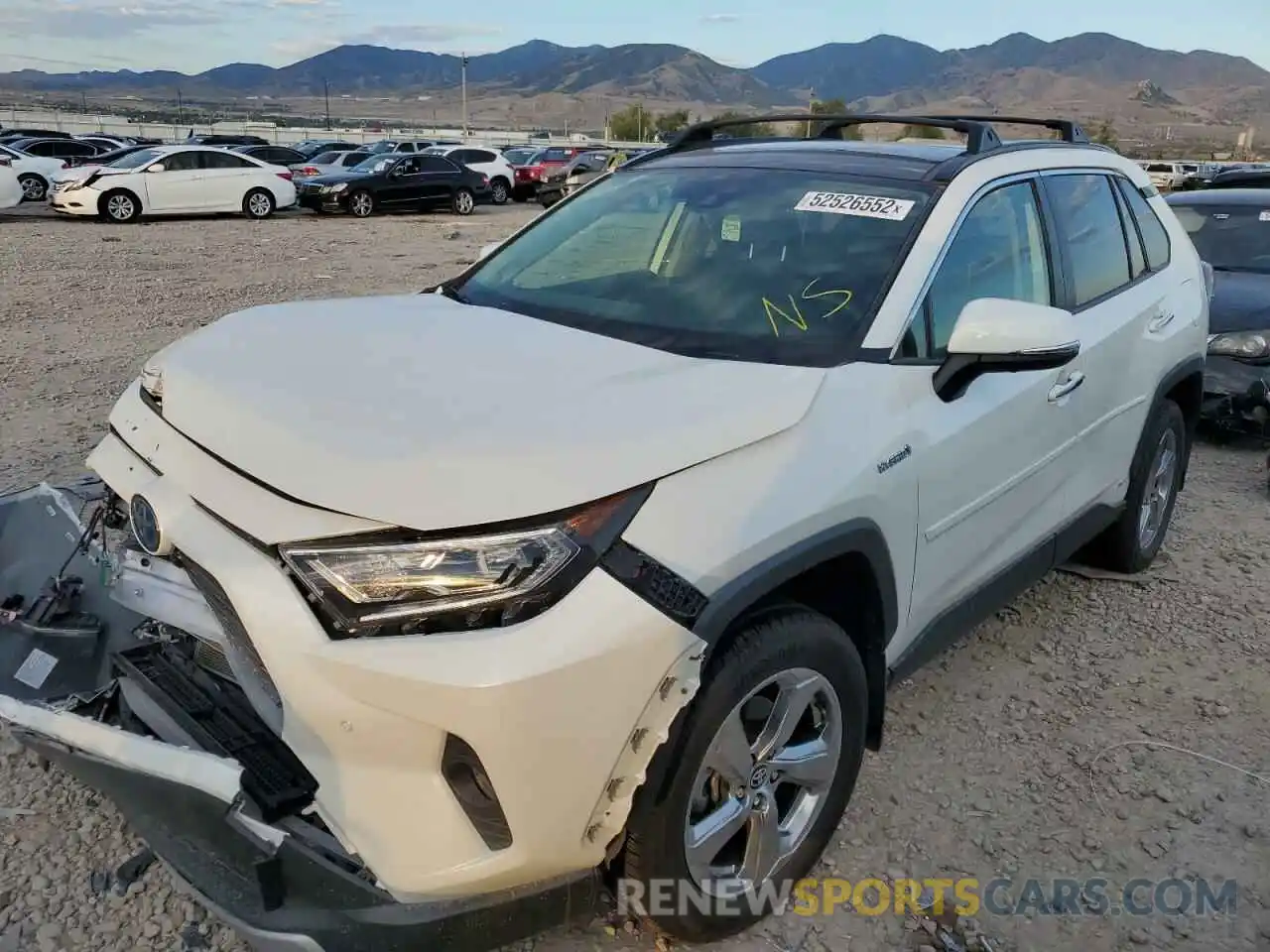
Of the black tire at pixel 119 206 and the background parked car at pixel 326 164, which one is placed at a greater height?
the background parked car at pixel 326 164

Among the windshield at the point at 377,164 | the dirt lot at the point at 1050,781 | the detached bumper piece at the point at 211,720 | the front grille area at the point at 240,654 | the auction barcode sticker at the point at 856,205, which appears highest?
the auction barcode sticker at the point at 856,205

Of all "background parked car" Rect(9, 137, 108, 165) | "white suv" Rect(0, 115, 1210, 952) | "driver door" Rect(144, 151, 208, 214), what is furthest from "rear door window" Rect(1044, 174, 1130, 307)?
"background parked car" Rect(9, 137, 108, 165)

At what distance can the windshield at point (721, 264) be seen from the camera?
2855 mm

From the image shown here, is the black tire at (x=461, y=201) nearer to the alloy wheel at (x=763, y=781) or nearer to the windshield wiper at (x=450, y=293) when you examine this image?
the windshield wiper at (x=450, y=293)

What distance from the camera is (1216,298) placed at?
7.16m

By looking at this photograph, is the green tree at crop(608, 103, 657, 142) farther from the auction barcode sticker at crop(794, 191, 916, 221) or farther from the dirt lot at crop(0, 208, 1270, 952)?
the auction barcode sticker at crop(794, 191, 916, 221)

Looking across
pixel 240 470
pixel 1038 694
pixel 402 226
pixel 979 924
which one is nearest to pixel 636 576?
pixel 240 470

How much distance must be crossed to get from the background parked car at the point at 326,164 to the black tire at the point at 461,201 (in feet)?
9.87

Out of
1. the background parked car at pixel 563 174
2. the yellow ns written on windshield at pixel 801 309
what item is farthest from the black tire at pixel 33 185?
the yellow ns written on windshield at pixel 801 309

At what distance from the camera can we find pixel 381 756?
1.93 meters

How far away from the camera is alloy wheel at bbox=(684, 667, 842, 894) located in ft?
7.72

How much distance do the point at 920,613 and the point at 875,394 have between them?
2.33 ft

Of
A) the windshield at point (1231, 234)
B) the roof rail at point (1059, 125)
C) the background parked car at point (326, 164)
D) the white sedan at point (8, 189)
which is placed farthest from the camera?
the background parked car at point (326, 164)

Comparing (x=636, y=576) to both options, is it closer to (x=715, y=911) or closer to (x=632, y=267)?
(x=715, y=911)
